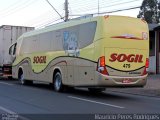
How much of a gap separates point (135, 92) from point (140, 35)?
435 cm

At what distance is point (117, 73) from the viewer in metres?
17.9

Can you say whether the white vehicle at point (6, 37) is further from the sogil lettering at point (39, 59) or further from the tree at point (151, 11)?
the tree at point (151, 11)

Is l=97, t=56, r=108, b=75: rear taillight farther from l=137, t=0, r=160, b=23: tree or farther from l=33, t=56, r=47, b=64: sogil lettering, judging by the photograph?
l=137, t=0, r=160, b=23: tree

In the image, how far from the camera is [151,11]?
71.2 meters

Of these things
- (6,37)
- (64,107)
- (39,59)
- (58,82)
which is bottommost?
(64,107)

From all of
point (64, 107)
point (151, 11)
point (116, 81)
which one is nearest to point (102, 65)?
point (116, 81)

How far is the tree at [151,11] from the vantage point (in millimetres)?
70562

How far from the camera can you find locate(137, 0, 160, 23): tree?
232ft

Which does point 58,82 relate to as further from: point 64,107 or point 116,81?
point 64,107

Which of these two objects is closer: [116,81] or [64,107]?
[64,107]

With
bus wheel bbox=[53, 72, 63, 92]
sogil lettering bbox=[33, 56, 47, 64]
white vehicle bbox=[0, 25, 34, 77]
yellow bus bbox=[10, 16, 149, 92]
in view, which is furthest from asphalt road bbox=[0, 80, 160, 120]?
white vehicle bbox=[0, 25, 34, 77]

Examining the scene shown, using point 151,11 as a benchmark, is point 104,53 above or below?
below

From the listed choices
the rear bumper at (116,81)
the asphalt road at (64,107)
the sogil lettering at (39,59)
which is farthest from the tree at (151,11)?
the asphalt road at (64,107)

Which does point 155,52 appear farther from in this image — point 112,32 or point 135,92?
point 112,32
